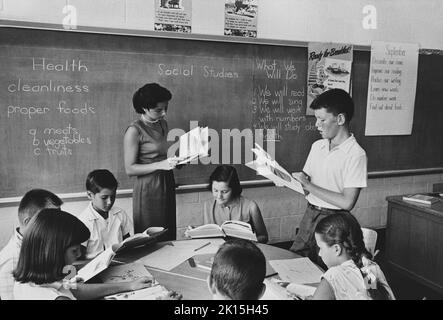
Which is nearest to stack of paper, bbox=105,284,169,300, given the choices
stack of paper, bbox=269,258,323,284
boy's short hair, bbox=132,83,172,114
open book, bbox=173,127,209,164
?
stack of paper, bbox=269,258,323,284

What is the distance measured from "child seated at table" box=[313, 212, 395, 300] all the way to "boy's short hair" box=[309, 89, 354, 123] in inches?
29.7

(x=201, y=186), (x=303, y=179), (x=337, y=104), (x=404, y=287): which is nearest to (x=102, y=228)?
(x=201, y=186)

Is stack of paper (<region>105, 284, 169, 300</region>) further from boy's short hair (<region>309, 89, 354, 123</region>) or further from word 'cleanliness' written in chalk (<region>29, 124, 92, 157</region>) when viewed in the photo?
boy's short hair (<region>309, 89, 354, 123</region>)

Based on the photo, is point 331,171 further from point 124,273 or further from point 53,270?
point 53,270

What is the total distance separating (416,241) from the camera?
9.95 feet

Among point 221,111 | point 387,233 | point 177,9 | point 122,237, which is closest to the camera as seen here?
point 122,237

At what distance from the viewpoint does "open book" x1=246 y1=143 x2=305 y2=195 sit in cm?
261

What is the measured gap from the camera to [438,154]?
326 centimetres

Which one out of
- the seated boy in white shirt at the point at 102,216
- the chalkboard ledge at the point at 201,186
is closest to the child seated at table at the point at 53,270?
the seated boy in white shirt at the point at 102,216

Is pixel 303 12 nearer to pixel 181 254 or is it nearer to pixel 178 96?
pixel 178 96

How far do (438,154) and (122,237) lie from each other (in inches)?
93.2

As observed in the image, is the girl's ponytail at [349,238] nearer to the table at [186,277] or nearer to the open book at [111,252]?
the table at [186,277]

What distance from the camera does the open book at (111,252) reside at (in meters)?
1.77
